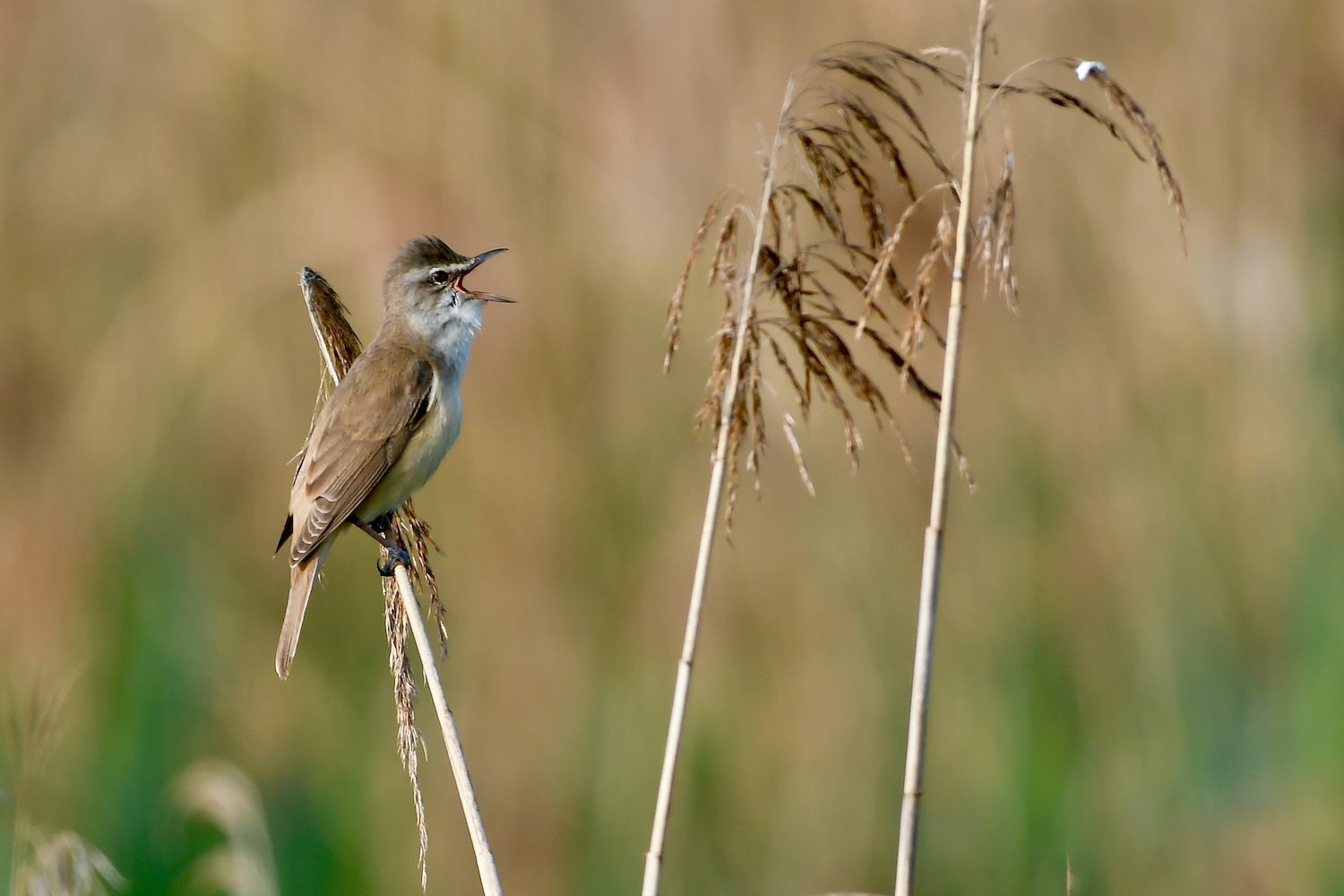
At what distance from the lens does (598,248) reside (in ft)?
14.8

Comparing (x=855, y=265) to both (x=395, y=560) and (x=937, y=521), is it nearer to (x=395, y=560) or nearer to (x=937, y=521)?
(x=937, y=521)

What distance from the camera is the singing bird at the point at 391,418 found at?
3064mm

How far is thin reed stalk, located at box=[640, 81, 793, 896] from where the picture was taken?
1.64 m

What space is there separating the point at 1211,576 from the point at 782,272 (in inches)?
110

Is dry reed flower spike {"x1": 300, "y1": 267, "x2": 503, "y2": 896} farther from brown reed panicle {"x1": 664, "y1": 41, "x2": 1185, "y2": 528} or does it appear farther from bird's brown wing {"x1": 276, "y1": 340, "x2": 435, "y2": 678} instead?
brown reed panicle {"x1": 664, "y1": 41, "x2": 1185, "y2": 528}

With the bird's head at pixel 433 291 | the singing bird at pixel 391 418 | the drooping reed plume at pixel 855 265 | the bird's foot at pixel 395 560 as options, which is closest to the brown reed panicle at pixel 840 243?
the drooping reed plume at pixel 855 265

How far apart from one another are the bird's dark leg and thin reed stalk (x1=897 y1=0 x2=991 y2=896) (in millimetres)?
1003

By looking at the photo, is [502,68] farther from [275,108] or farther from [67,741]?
[67,741]

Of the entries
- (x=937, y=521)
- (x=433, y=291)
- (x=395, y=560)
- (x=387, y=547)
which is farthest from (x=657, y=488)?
(x=937, y=521)

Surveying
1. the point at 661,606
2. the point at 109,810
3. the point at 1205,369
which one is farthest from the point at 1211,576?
the point at 109,810

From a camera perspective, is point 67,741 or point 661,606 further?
point 661,606

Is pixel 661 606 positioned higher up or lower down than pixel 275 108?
lower down

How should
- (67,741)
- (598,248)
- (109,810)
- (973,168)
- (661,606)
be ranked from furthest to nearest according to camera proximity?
(598,248) → (661,606) → (67,741) → (109,810) → (973,168)

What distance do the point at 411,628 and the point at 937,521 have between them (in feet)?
3.29
